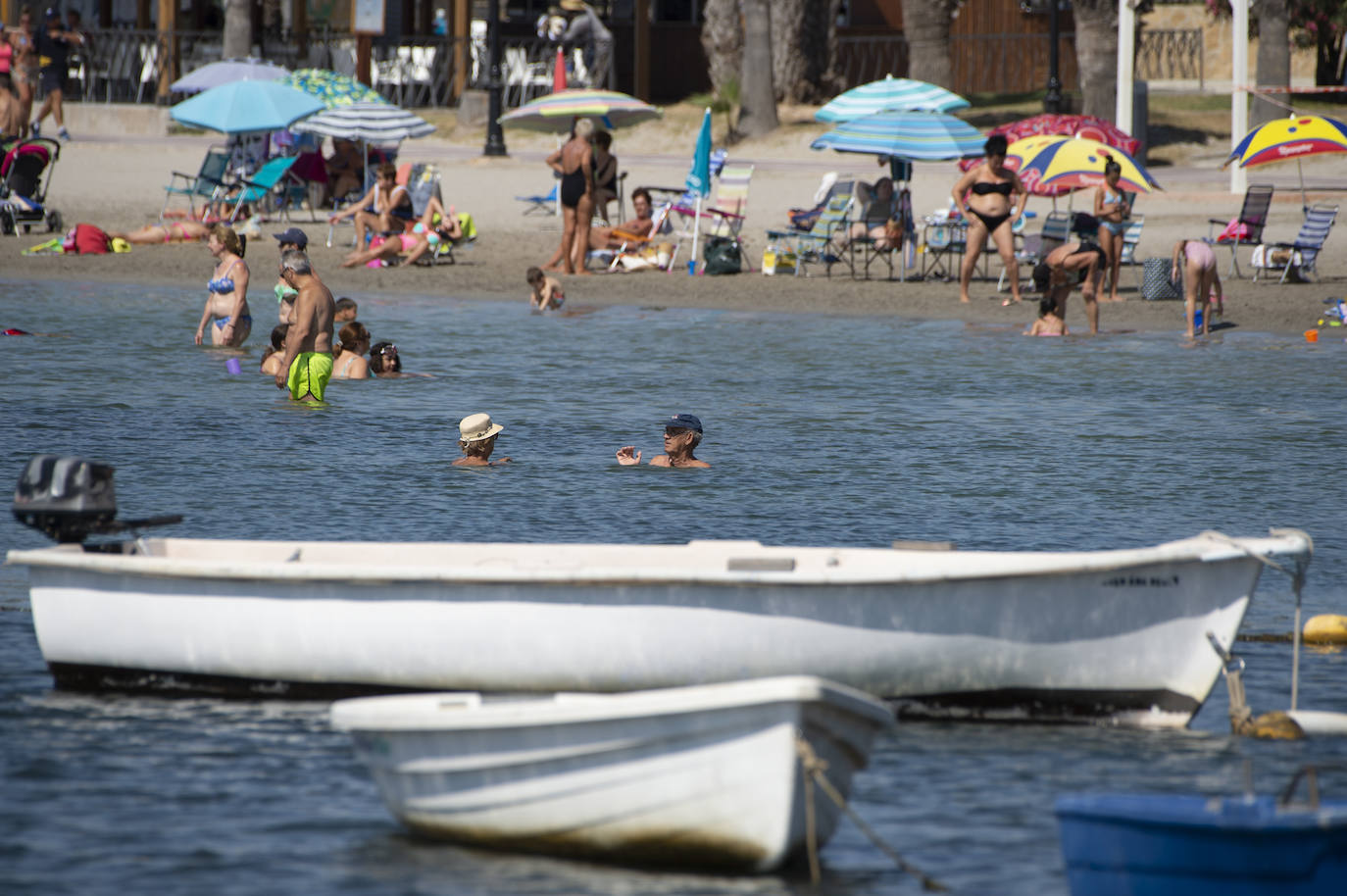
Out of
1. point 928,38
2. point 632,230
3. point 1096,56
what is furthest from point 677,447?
point 928,38

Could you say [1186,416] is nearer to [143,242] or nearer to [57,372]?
[57,372]

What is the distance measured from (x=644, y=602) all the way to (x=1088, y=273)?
13428 millimetres

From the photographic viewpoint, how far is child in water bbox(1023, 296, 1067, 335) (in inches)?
762

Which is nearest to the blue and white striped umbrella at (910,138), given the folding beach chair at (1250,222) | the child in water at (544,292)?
the folding beach chair at (1250,222)

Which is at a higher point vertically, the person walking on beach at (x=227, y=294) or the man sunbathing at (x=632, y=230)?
the man sunbathing at (x=632, y=230)

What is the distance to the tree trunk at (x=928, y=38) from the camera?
36375mm

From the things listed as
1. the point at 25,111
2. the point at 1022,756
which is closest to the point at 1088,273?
the point at 1022,756

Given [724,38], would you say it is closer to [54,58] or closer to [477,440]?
[54,58]

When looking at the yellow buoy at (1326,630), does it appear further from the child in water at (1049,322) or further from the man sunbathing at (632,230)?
the man sunbathing at (632,230)

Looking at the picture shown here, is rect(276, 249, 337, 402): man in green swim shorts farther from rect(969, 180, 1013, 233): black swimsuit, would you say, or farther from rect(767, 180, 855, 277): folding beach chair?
rect(767, 180, 855, 277): folding beach chair

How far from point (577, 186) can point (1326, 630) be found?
45.7 ft

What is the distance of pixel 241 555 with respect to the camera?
27.6 ft

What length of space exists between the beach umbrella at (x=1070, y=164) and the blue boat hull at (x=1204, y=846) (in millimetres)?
15379

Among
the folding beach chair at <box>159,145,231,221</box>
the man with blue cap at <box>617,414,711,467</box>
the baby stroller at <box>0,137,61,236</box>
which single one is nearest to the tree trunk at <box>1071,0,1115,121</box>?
the folding beach chair at <box>159,145,231,221</box>
